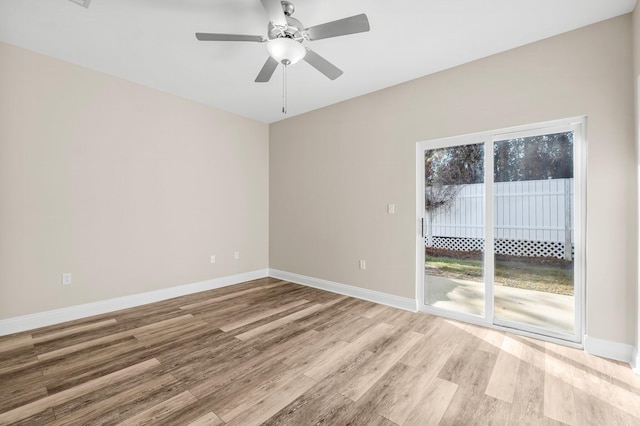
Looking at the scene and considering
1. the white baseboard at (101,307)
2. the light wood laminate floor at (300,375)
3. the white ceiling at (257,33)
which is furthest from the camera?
the white baseboard at (101,307)

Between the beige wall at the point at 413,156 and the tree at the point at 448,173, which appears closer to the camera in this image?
the beige wall at the point at 413,156

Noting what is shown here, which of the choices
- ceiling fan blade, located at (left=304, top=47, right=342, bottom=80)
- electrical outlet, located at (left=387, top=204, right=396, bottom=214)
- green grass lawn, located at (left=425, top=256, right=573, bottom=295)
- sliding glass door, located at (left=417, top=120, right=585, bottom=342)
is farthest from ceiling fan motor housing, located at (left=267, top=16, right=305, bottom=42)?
green grass lawn, located at (left=425, top=256, right=573, bottom=295)

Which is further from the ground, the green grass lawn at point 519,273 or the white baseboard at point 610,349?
the green grass lawn at point 519,273

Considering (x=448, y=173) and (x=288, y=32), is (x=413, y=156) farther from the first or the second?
(x=288, y=32)

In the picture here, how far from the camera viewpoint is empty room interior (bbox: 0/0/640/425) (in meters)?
2.00

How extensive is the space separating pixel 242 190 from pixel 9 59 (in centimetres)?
293

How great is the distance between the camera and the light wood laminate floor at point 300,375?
1720 mm

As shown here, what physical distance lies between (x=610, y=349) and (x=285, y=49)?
359cm

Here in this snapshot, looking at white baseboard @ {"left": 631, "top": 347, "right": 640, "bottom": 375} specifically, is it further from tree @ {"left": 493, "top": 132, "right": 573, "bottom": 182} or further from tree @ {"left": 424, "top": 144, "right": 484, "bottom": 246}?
tree @ {"left": 424, "top": 144, "right": 484, "bottom": 246}

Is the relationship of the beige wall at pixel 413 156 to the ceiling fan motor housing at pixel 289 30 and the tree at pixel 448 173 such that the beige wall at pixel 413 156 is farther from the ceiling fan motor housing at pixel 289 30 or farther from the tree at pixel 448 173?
the ceiling fan motor housing at pixel 289 30

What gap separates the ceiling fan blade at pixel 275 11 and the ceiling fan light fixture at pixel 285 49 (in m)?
0.11

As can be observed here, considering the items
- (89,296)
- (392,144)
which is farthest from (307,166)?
(89,296)

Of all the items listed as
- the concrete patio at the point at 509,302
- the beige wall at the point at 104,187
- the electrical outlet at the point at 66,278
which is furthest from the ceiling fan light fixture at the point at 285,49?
the electrical outlet at the point at 66,278

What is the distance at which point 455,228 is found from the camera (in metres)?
3.28
